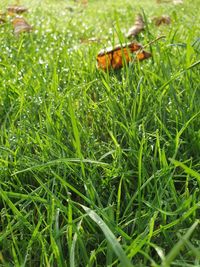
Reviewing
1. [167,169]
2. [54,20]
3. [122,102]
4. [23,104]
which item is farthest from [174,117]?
[54,20]

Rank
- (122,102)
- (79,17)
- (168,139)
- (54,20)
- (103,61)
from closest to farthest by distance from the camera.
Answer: (168,139), (122,102), (103,61), (54,20), (79,17)

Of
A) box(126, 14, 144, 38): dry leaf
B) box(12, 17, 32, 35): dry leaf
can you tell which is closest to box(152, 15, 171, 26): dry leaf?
box(126, 14, 144, 38): dry leaf

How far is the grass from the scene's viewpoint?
981 millimetres

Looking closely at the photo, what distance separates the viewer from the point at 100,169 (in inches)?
50.4

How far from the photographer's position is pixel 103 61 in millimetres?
1882

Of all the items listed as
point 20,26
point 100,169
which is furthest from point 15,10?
point 100,169

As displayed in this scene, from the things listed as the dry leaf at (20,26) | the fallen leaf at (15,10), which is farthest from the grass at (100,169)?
the fallen leaf at (15,10)

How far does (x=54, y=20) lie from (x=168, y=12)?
1.06m

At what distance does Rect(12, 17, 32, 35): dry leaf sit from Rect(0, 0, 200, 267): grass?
843 mm

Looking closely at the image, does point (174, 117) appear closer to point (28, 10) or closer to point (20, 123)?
point (20, 123)

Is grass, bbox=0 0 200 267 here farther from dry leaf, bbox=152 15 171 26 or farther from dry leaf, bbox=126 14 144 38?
dry leaf, bbox=152 15 171 26

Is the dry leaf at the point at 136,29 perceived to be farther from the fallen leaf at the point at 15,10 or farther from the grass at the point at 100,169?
the fallen leaf at the point at 15,10

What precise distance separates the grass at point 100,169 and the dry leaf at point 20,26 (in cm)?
84

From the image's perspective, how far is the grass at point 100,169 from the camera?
3.22 feet
